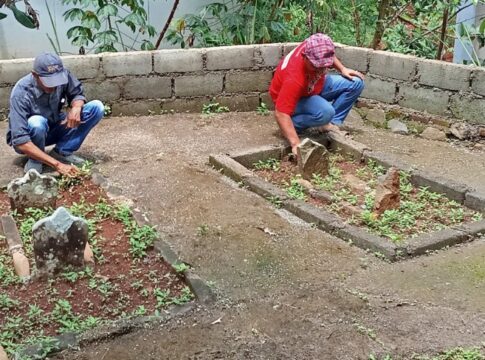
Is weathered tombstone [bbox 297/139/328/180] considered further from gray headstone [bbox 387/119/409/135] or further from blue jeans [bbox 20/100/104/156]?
blue jeans [bbox 20/100/104/156]

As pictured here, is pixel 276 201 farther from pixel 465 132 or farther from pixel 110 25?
pixel 110 25

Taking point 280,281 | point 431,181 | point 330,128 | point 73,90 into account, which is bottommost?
point 280,281

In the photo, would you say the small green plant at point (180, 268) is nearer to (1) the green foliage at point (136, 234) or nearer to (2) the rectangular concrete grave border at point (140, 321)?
(2) the rectangular concrete grave border at point (140, 321)

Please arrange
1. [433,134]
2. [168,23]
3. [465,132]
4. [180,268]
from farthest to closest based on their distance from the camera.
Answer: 1. [168,23]
2. [433,134]
3. [465,132]
4. [180,268]

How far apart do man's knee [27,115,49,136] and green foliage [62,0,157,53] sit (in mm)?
1970

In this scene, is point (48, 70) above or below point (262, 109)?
above

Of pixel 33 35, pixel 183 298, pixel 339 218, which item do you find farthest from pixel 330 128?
pixel 33 35

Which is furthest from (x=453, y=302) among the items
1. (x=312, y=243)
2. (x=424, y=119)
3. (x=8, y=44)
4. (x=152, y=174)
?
(x=8, y=44)

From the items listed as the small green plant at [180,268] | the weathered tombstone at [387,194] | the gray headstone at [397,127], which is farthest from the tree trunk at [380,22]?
the small green plant at [180,268]

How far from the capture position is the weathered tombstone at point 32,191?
4.68 metres

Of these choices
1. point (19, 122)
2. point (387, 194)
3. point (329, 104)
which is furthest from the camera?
point (329, 104)

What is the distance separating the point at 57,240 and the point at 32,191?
1.03m

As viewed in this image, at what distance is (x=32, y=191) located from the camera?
186 inches

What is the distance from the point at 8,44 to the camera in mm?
7383
